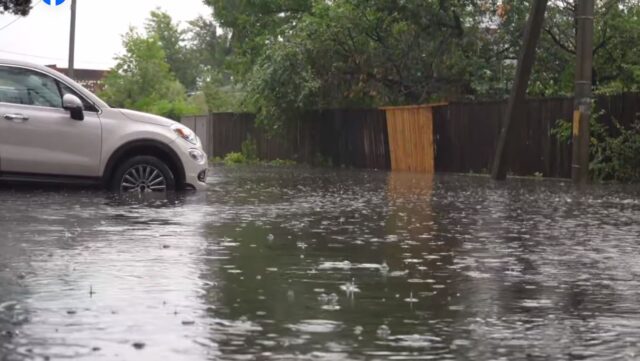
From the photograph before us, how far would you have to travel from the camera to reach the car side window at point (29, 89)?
48.5 ft

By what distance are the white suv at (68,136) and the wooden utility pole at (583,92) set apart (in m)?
9.75

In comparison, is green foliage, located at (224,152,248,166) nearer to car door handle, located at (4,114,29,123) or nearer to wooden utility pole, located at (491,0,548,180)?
wooden utility pole, located at (491,0,548,180)

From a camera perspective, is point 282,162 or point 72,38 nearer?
point 282,162

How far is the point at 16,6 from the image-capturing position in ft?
92.9

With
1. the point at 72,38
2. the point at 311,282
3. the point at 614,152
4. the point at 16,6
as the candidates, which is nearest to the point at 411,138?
the point at 614,152

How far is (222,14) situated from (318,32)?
57.8 feet

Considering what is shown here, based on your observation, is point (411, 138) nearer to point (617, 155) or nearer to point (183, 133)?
point (617, 155)

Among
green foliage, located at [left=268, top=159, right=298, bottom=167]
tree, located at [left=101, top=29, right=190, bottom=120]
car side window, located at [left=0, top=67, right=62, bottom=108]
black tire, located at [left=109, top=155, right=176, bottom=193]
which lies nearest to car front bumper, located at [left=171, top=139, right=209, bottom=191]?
black tire, located at [left=109, top=155, right=176, bottom=193]

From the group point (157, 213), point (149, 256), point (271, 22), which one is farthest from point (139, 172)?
point (271, 22)

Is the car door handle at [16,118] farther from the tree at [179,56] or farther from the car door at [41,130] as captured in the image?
the tree at [179,56]

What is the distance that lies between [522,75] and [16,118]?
11976 mm

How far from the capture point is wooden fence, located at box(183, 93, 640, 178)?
25.2m

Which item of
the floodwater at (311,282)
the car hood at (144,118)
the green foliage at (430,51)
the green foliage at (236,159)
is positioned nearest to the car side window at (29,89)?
the car hood at (144,118)

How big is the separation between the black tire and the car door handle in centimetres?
135
